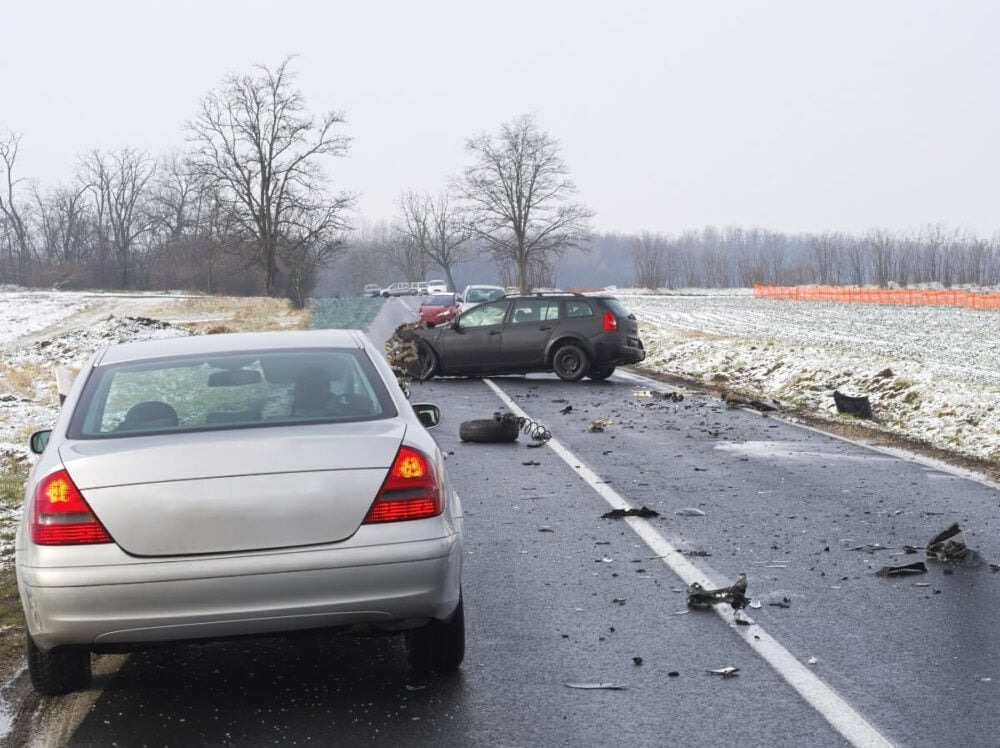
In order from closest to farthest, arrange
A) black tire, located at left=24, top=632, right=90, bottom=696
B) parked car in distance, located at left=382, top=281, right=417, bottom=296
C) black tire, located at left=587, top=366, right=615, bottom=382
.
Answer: black tire, located at left=24, top=632, right=90, bottom=696, black tire, located at left=587, top=366, right=615, bottom=382, parked car in distance, located at left=382, top=281, right=417, bottom=296

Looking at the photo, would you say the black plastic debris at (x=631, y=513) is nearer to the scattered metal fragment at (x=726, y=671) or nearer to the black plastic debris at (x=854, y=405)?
the scattered metal fragment at (x=726, y=671)

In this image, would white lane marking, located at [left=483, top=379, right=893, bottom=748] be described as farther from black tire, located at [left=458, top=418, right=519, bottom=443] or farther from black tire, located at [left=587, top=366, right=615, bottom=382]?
black tire, located at [left=587, top=366, right=615, bottom=382]

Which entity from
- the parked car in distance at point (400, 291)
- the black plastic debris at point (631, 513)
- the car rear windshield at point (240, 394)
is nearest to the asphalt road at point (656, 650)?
the black plastic debris at point (631, 513)

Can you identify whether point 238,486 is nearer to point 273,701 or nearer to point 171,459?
point 171,459

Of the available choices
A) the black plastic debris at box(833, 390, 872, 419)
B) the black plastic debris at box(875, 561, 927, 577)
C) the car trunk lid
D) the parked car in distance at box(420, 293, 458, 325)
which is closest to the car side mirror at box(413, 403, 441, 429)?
the car trunk lid

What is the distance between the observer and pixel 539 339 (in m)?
22.8

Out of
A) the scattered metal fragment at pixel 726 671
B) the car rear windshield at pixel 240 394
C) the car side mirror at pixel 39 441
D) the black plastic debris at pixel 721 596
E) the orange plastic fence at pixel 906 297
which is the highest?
the car rear windshield at pixel 240 394

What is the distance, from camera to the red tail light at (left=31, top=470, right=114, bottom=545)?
443 centimetres

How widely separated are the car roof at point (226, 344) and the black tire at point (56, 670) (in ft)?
4.70

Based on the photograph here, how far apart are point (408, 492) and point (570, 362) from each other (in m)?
18.0

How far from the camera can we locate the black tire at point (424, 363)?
23.2 meters

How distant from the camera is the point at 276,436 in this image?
4715 millimetres

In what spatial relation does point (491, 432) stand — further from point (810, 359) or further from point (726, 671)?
point (810, 359)

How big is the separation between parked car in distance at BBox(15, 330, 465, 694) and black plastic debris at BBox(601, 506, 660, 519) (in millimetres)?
4278
